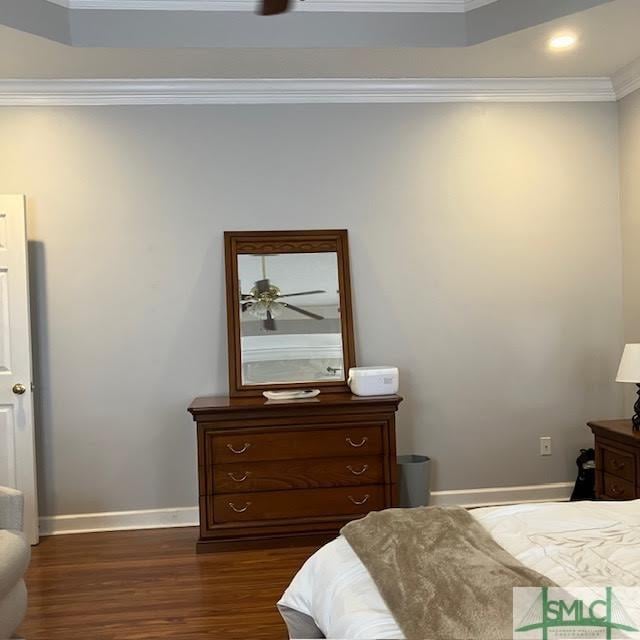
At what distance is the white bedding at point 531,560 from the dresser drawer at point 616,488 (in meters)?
1.17

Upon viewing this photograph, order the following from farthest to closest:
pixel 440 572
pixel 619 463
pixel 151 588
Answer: pixel 619 463
pixel 151 588
pixel 440 572

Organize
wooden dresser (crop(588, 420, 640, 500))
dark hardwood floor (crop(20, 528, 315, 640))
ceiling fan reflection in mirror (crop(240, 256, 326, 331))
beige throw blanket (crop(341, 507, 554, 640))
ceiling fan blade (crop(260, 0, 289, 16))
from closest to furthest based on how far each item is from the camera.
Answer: beige throw blanket (crop(341, 507, 554, 640)) → ceiling fan blade (crop(260, 0, 289, 16)) → dark hardwood floor (crop(20, 528, 315, 640)) → wooden dresser (crop(588, 420, 640, 500)) → ceiling fan reflection in mirror (crop(240, 256, 326, 331))

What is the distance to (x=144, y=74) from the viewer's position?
443 cm

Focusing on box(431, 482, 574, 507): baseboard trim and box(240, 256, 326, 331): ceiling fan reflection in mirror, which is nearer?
box(240, 256, 326, 331): ceiling fan reflection in mirror

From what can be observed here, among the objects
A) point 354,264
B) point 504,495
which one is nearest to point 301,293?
point 354,264

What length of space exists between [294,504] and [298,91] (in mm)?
2433

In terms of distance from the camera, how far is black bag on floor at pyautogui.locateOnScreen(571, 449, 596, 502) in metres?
4.72

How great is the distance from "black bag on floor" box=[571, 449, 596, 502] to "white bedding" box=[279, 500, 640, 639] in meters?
2.07

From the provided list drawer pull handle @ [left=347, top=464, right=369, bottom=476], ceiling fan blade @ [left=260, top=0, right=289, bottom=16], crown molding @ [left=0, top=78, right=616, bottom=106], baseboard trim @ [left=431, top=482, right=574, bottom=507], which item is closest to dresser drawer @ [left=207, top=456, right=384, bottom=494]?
drawer pull handle @ [left=347, top=464, right=369, bottom=476]

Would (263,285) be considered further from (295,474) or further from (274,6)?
(274,6)

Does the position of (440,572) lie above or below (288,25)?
below

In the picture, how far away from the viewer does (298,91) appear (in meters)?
4.67

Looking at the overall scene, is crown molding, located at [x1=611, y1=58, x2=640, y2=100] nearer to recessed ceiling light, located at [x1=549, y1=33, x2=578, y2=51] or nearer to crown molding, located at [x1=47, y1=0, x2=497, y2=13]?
recessed ceiling light, located at [x1=549, y1=33, x2=578, y2=51]

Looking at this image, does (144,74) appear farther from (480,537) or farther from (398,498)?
(480,537)
